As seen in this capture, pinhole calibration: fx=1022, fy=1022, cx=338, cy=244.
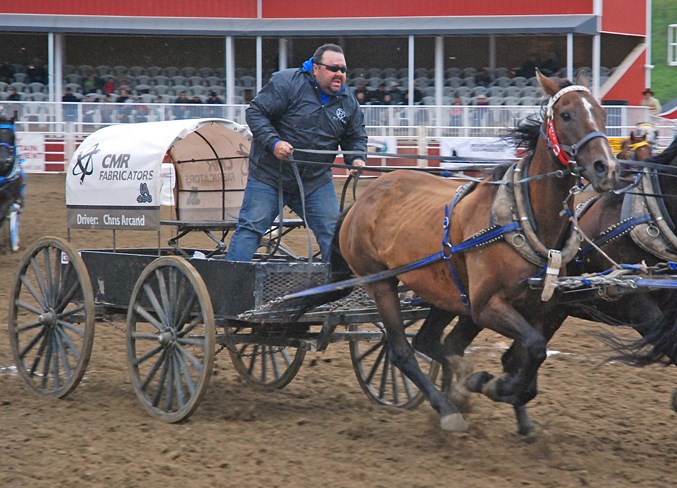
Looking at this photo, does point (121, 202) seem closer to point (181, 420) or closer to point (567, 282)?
A: point (181, 420)

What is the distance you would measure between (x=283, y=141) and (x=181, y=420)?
1.72 meters

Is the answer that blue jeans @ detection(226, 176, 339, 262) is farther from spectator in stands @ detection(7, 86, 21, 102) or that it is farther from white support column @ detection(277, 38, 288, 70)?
white support column @ detection(277, 38, 288, 70)

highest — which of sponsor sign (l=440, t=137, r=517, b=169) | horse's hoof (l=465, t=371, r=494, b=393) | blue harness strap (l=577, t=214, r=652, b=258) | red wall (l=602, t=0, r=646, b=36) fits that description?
red wall (l=602, t=0, r=646, b=36)

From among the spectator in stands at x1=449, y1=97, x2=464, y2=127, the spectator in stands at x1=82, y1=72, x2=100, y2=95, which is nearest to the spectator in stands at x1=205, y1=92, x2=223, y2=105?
the spectator in stands at x1=82, y1=72, x2=100, y2=95

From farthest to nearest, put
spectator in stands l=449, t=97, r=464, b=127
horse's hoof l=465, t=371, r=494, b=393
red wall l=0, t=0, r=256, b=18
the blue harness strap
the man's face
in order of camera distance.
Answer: red wall l=0, t=0, r=256, b=18, spectator in stands l=449, t=97, r=464, b=127, the man's face, the blue harness strap, horse's hoof l=465, t=371, r=494, b=393

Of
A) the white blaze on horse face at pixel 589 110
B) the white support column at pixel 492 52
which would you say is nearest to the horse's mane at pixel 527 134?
the white blaze on horse face at pixel 589 110

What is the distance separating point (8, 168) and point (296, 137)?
6.61 metres

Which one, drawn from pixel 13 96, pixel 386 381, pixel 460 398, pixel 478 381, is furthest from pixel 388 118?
pixel 478 381

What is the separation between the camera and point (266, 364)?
708 cm

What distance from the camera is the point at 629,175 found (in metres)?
6.12

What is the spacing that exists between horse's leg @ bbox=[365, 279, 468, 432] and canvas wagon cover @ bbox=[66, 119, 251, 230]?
1503 mm

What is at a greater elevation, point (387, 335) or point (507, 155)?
point (507, 155)

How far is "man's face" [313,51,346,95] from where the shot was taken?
613cm

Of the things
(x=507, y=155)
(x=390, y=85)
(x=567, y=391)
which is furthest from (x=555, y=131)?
(x=390, y=85)
